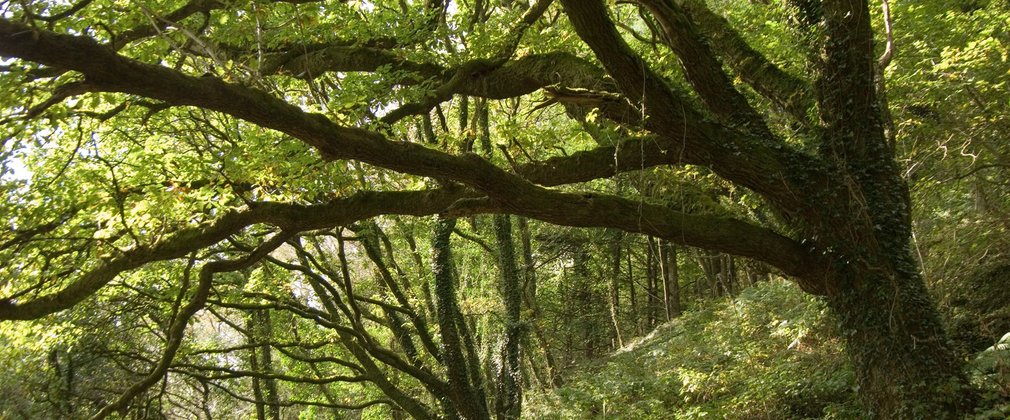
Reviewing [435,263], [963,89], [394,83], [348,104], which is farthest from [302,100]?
[963,89]

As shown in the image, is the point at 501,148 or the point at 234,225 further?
the point at 501,148

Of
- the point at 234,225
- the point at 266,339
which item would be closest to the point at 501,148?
the point at 234,225

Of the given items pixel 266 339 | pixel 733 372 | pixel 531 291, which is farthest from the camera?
pixel 531 291

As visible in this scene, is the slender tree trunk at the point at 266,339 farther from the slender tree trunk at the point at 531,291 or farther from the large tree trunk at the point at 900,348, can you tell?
the large tree trunk at the point at 900,348

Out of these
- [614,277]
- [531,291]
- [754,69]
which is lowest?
[754,69]

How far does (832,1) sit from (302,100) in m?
6.63

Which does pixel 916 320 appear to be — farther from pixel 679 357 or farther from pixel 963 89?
pixel 679 357

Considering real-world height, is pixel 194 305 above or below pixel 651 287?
below

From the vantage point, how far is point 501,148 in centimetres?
574

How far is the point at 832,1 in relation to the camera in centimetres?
593

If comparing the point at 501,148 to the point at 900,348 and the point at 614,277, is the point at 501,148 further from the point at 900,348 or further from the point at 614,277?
the point at 614,277

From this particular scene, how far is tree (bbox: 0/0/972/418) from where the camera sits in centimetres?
512

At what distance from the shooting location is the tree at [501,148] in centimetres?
512

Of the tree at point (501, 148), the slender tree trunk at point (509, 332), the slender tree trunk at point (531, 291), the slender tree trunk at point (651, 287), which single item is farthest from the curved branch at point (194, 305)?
the slender tree trunk at point (651, 287)
